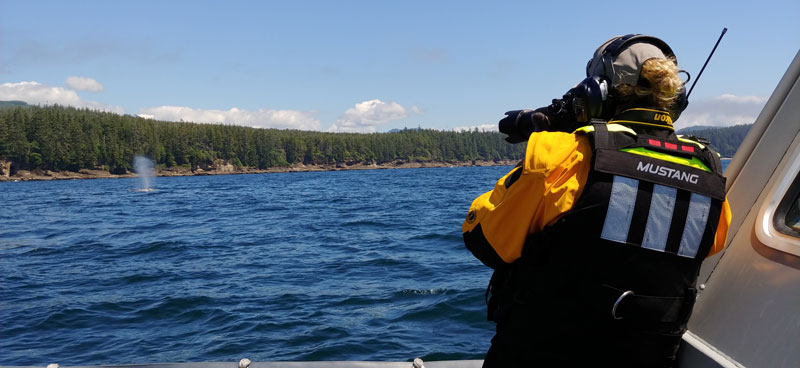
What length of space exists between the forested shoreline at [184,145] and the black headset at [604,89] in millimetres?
83289

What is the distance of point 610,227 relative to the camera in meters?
1.84

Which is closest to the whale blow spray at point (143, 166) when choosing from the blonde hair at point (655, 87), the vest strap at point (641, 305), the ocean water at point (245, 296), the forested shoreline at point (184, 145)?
the forested shoreline at point (184, 145)

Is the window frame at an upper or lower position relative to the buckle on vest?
upper

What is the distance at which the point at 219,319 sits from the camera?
834cm

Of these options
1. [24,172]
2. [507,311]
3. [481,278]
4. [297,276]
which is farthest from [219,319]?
[24,172]

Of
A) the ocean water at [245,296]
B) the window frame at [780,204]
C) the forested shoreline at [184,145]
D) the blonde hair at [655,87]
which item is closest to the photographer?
the blonde hair at [655,87]

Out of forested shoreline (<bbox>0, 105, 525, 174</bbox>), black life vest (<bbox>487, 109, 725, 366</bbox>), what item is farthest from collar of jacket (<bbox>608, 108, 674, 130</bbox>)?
forested shoreline (<bbox>0, 105, 525, 174</bbox>)

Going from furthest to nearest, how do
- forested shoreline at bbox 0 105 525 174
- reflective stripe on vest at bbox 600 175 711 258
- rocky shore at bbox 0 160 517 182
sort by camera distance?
forested shoreline at bbox 0 105 525 174 < rocky shore at bbox 0 160 517 182 < reflective stripe on vest at bbox 600 175 711 258

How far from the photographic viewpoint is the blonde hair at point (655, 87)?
199 cm

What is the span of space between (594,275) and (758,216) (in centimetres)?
87

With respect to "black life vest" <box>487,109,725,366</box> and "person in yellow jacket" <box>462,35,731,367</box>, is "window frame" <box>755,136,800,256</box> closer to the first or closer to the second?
"person in yellow jacket" <box>462,35,731,367</box>

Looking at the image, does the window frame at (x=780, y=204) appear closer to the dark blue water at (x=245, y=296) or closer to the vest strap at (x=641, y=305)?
the vest strap at (x=641, y=305)

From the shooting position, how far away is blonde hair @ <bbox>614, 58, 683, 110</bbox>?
6.53 feet

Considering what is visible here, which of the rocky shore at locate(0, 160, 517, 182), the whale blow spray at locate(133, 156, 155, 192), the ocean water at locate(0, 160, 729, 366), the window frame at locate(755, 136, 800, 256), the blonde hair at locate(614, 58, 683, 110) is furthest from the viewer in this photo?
the whale blow spray at locate(133, 156, 155, 192)
